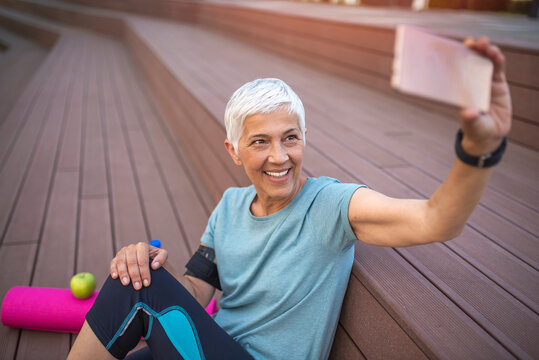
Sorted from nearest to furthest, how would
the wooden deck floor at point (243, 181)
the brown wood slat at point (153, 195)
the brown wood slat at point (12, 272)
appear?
the wooden deck floor at point (243, 181) → the brown wood slat at point (12, 272) → the brown wood slat at point (153, 195)

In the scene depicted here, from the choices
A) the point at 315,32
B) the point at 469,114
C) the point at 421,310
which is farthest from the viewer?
the point at 315,32

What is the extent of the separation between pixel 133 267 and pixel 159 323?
16cm

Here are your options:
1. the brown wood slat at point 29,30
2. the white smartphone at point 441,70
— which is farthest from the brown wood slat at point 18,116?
the brown wood slat at point 29,30

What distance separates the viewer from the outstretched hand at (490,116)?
1.97 feet

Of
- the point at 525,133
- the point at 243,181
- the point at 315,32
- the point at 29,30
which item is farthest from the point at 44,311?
the point at 29,30

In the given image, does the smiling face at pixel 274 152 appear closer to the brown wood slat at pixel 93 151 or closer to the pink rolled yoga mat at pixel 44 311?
the pink rolled yoga mat at pixel 44 311

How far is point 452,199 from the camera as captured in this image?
707 millimetres

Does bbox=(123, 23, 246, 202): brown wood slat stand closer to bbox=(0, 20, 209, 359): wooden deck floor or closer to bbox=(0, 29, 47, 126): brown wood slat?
bbox=(0, 20, 209, 359): wooden deck floor

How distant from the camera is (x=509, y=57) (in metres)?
2.28

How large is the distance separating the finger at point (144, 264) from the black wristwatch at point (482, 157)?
0.80 meters

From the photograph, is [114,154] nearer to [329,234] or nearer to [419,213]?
[329,234]

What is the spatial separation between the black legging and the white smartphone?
0.75 meters

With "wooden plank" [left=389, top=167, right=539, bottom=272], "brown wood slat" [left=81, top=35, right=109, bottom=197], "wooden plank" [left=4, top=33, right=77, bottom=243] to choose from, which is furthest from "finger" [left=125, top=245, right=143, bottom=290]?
"brown wood slat" [left=81, top=35, right=109, bottom=197]

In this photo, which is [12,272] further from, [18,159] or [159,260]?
[18,159]
